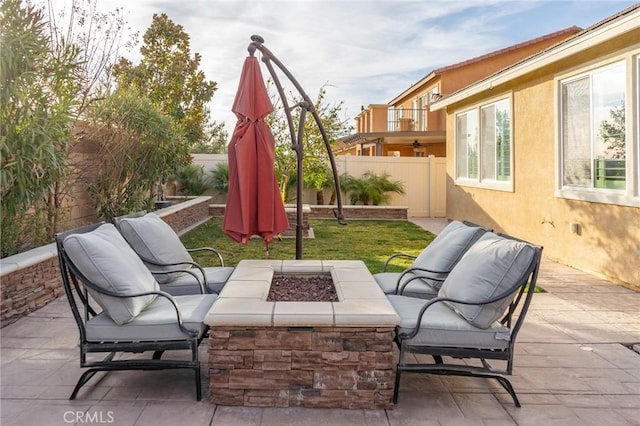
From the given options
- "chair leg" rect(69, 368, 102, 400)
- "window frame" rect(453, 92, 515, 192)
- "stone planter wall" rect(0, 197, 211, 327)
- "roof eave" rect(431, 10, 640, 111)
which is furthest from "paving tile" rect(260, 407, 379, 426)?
"window frame" rect(453, 92, 515, 192)

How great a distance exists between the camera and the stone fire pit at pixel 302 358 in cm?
280

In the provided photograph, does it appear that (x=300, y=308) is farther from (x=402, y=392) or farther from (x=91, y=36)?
(x=91, y=36)

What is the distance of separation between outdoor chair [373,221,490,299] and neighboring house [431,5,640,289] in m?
3.33

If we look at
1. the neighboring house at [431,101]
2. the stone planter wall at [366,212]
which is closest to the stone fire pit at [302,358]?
the stone planter wall at [366,212]

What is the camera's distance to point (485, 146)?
10.6 metres

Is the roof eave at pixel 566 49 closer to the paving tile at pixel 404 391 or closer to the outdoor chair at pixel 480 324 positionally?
the paving tile at pixel 404 391

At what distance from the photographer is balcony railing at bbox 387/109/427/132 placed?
2014cm

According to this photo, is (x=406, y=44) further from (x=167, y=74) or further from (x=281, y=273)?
(x=281, y=273)

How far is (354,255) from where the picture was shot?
7.83m

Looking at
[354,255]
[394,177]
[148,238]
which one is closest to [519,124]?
[354,255]

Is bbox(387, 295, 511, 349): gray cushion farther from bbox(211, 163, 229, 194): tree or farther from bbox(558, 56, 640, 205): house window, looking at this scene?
bbox(211, 163, 229, 194): tree

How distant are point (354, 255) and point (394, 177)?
742cm

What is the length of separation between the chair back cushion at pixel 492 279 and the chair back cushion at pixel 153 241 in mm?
2406

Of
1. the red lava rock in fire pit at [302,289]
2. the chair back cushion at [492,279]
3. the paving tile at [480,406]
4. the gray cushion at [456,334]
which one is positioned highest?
the chair back cushion at [492,279]
